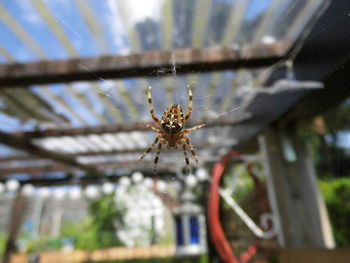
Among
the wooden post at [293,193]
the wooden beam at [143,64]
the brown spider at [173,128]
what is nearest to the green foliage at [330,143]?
the wooden post at [293,193]

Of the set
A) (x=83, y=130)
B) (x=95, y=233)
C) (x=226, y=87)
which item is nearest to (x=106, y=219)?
(x=95, y=233)

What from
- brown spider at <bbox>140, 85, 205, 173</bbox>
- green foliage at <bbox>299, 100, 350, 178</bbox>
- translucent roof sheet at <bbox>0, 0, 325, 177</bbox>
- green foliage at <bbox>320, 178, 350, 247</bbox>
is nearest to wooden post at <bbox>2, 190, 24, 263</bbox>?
translucent roof sheet at <bbox>0, 0, 325, 177</bbox>

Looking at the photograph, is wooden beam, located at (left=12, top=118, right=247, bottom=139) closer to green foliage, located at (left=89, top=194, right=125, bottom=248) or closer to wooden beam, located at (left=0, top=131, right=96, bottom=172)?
wooden beam, located at (left=0, top=131, right=96, bottom=172)

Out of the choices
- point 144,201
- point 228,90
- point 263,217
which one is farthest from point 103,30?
point 144,201

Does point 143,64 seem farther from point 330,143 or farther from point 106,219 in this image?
point 106,219

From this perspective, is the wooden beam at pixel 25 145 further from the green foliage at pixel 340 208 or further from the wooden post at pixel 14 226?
the green foliage at pixel 340 208

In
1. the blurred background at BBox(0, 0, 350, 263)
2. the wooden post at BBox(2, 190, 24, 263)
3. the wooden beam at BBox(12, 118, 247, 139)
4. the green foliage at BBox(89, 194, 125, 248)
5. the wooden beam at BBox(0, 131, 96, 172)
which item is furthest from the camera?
the green foliage at BBox(89, 194, 125, 248)

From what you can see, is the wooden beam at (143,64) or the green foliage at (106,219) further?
the green foliage at (106,219)
